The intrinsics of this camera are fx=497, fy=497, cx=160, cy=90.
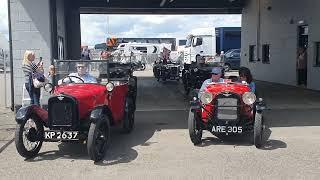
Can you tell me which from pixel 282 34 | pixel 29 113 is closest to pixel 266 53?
pixel 282 34

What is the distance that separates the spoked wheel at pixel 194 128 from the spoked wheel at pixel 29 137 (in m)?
2.51

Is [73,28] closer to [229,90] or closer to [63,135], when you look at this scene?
[229,90]

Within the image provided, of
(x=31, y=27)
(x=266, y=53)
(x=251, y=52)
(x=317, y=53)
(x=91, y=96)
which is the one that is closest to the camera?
(x=91, y=96)

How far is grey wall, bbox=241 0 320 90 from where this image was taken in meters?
19.3

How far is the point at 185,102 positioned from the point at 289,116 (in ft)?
14.1

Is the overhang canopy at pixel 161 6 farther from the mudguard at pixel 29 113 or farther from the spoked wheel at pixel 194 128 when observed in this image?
the mudguard at pixel 29 113

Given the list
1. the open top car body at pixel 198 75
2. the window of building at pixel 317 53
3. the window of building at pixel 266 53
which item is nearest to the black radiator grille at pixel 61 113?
the open top car body at pixel 198 75

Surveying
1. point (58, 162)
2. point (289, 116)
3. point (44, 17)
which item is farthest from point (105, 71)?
point (289, 116)

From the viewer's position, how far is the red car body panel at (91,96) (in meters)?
7.99

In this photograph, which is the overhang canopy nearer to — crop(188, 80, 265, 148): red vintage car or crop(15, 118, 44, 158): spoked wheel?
crop(188, 80, 265, 148): red vintage car

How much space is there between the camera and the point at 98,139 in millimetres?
7699

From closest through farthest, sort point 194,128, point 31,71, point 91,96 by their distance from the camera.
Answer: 1. point 91,96
2. point 194,128
3. point 31,71

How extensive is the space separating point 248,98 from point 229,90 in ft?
1.36

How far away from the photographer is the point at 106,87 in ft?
27.9
